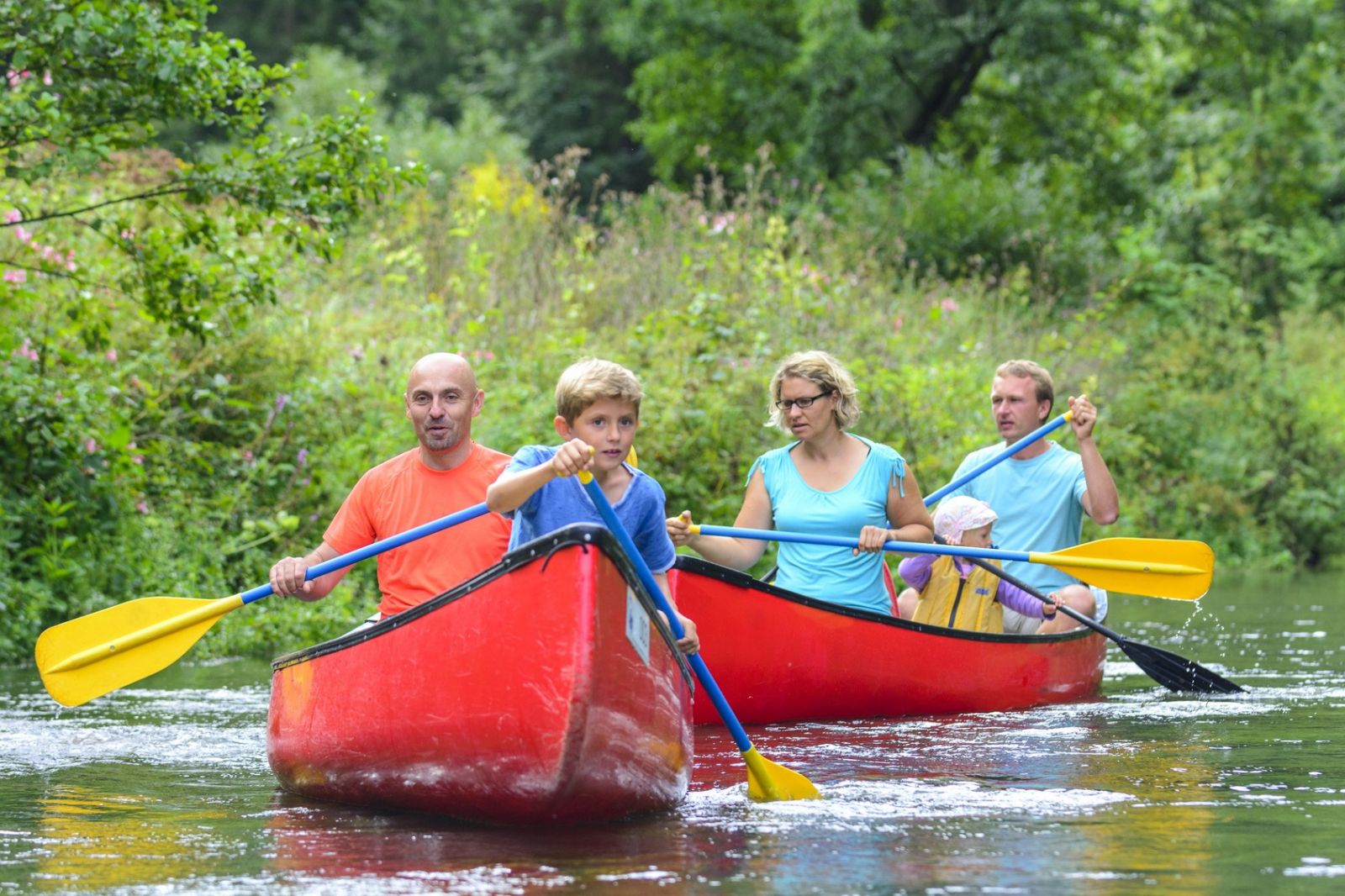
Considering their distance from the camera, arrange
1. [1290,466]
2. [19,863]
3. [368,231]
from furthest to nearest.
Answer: [1290,466], [368,231], [19,863]

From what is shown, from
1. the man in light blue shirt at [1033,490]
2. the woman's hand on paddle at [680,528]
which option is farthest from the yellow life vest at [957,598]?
the woman's hand on paddle at [680,528]

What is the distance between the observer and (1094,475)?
7.14 meters

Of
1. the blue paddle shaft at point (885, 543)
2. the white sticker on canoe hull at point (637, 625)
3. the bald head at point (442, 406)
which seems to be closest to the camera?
the white sticker on canoe hull at point (637, 625)

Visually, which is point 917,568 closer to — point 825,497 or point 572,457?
point 825,497

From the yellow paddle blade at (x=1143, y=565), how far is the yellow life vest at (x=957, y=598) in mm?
798

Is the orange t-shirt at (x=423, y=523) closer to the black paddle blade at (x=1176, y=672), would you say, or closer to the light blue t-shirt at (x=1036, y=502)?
the light blue t-shirt at (x=1036, y=502)

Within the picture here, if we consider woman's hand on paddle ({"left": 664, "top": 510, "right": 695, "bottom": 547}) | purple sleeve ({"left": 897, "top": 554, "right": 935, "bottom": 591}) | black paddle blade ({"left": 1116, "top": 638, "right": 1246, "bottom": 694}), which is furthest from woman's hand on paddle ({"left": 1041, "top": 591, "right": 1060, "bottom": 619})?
woman's hand on paddle ({"left": 664, "top": 510, "right": 695, "bottom": 547})

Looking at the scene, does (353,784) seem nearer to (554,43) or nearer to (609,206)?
(609,206)

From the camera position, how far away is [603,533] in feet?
13.8

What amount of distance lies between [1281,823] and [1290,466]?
Answer: 12.2m

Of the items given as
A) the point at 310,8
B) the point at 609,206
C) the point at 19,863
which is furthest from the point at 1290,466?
the point at 310,8

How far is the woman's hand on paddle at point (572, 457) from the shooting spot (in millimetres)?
4105

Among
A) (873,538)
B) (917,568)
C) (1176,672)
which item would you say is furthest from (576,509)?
(1176,672)

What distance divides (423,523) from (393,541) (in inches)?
10.0
